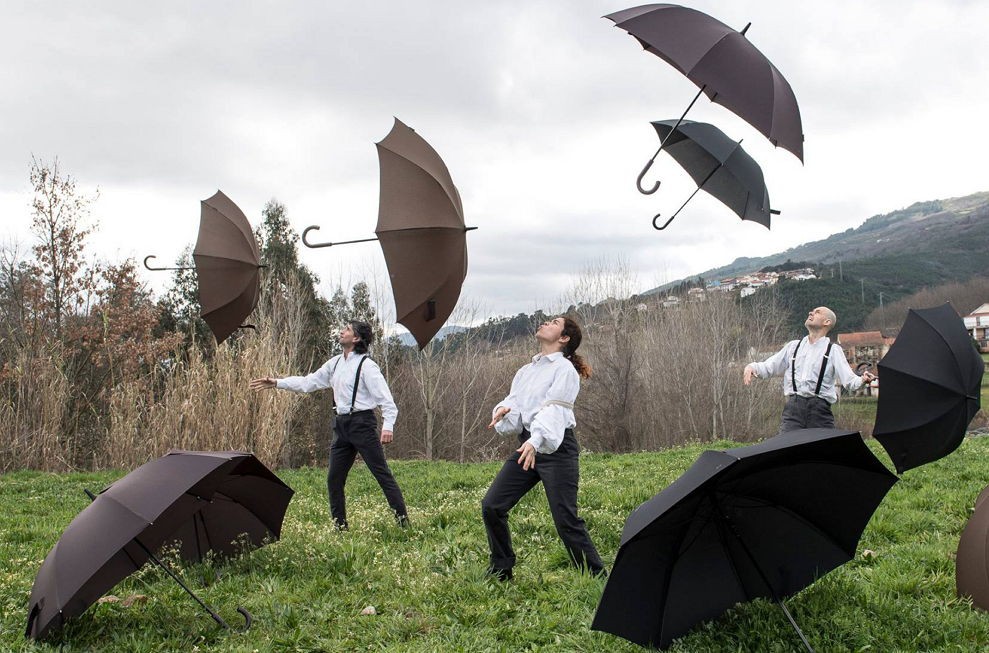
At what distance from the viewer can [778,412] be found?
3628 centimetres

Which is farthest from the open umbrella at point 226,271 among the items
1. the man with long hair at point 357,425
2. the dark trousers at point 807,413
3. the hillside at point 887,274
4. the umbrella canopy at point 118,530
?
the hillside at point 887,274

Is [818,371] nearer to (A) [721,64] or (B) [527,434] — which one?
(B) [527,434]

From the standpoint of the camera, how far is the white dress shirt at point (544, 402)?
15.4ft

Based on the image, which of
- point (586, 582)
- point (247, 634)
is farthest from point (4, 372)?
point (586, 582)

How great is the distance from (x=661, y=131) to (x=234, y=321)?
3.68 m

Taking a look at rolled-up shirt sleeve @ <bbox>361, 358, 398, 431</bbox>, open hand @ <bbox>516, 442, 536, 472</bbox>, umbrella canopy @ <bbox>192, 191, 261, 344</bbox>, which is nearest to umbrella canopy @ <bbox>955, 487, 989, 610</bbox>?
open hand @ <bbox>516, 442, 536, 472</bbox>

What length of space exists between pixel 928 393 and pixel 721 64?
9.40 ft

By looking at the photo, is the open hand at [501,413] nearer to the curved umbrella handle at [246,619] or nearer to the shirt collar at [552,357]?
the shirt collar at [552,357]

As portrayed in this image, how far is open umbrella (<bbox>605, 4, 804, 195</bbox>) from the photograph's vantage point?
4.32 m

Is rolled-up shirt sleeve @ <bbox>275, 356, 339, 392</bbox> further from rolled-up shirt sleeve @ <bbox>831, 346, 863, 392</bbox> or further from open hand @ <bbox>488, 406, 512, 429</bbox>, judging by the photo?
rolled-up shirt sleeve @ <bbox>831, 346, 863, 392</bbox>

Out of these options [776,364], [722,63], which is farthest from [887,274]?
[722,63]

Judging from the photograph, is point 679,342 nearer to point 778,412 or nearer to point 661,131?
point 778,412

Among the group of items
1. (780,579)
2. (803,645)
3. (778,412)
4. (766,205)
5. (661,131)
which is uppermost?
(661,131)

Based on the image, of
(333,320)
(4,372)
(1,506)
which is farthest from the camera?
(333,320)
